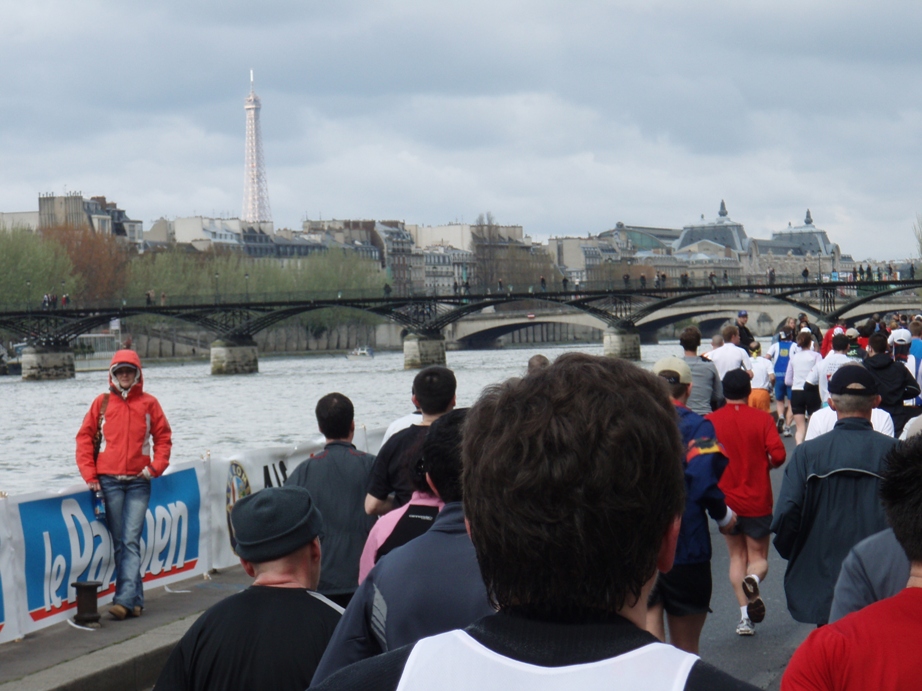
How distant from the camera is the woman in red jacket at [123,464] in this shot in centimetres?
758

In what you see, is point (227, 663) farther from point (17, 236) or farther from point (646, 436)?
point (17, 236)

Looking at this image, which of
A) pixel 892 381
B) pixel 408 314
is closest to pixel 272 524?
pixel 892 381

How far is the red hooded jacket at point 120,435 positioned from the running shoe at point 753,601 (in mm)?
3201

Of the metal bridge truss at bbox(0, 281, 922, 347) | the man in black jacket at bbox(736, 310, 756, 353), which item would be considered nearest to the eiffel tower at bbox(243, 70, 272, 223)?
the metal bridge truss at bbox(0, 281, 922, 347)

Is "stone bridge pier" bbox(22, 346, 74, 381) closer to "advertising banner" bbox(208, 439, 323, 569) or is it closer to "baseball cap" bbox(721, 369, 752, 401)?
"advertising banner" bbox(208, 439, 323, 569)

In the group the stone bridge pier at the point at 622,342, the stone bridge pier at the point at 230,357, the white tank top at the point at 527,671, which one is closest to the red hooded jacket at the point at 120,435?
the white tank top at the point at 527,671

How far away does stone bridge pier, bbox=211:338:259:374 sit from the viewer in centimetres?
7631

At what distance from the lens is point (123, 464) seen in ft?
24.9

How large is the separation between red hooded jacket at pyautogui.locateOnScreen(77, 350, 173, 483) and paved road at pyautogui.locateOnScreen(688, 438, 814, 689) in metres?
3.14

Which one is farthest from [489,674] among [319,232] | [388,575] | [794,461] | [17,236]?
[319,232]

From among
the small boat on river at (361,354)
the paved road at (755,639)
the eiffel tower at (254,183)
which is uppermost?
the eiffel tower at (254,183)

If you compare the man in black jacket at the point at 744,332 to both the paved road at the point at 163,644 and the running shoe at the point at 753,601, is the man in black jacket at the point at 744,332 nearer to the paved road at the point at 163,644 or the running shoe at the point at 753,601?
the paved road at the point at 163,644

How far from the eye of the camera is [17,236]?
286ft

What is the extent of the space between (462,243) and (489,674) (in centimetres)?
16838
